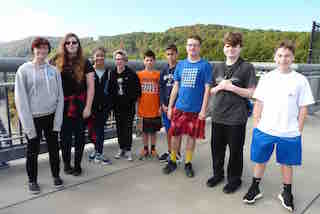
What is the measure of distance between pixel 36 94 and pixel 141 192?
4.85ft

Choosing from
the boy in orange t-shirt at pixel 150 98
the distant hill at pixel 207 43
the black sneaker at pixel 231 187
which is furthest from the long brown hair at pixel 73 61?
the black sneaker at pixel 231 187

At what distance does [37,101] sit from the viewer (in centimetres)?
260

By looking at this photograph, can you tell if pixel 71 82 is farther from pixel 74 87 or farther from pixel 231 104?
pixel 231 104

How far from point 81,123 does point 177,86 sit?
4.07ft

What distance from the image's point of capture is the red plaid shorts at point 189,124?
3.18 metres

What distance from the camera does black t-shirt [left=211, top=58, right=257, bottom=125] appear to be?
2705 millimetres

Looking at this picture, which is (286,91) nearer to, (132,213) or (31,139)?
(132,213)

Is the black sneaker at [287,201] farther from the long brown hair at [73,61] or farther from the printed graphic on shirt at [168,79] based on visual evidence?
the long brown hair at [73,61]

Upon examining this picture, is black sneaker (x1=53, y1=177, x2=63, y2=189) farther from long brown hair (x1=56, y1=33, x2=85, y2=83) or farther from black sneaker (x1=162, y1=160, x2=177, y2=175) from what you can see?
black sneaker (x1=162, y1=160, x2=177, y2=175)

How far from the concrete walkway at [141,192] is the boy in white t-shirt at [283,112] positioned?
0.47 metres

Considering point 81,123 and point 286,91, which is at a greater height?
point 286,91

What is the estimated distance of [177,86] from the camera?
327 cm

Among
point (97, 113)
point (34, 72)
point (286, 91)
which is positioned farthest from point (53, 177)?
point (286, 91)

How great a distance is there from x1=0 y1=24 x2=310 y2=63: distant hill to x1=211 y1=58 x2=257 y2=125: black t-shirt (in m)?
0.46
